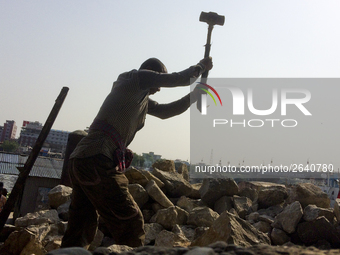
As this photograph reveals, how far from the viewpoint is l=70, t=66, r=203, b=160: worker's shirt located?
2.99 m

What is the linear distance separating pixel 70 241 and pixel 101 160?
0.81 metres

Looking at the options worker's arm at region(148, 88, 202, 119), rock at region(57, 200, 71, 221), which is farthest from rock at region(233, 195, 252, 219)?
rock at region(57, 200, 71, 221)

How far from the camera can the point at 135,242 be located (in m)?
2.91

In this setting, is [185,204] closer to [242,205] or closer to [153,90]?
[242,205]

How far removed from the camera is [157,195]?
5383 mm

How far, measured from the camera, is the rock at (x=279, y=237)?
450 centimetres

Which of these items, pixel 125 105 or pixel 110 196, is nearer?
pixel 110 196

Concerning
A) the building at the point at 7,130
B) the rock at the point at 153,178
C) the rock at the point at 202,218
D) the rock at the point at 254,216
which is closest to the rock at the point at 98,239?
the rock at the point at 202,218

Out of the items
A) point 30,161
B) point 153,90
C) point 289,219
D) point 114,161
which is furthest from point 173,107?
point 289,219

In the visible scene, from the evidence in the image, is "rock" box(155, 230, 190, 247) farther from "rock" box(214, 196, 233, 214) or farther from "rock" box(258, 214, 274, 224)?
"rock" box(214, 196, 233, 214)

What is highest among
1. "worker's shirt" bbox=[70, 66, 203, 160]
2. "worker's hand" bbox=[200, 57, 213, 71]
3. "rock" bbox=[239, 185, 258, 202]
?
"worker's hand" bbox=[200, 57, 213, 71]

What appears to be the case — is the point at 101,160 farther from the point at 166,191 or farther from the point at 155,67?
the point at 166,191

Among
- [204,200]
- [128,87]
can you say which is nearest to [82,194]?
[128,87]

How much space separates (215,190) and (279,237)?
1.51 m
